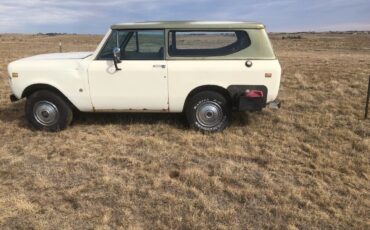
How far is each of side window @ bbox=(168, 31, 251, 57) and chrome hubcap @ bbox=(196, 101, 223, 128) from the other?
0.79 meters

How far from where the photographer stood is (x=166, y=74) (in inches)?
249

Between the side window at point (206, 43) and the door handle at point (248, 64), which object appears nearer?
the door handle at point (248, 64)

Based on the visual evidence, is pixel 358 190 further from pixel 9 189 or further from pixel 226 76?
pixel 9 189

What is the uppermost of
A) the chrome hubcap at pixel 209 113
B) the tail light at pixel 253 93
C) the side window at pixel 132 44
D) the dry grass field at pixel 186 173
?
the side window at pixel 132 44

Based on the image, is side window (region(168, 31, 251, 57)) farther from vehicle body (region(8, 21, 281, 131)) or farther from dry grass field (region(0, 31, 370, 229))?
dry grass field (region(0, 31, 370, 229))

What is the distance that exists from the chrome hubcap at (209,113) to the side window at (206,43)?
2.60ft

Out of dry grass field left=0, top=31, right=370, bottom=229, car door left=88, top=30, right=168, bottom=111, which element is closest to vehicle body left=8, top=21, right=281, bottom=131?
car door left=88, top=30, right=168, bottom=111

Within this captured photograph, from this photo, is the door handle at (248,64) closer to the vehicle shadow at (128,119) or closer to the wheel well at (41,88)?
the vehicle shadow at (128,119)

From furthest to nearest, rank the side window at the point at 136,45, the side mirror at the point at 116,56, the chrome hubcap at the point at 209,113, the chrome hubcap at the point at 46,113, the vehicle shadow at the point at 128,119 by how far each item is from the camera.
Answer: the vehicle shadow at the point at 128,119
the chrome hubcap at the point at 46,113
the chrome hubcap at the point at 209,113
the side window at the point at 136,45
the side mirror at the point at 116,56

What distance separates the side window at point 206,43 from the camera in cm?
639

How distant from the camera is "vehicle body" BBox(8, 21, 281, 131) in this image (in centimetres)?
631

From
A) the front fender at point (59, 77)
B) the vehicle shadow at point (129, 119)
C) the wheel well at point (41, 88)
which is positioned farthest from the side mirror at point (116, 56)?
the vehicle shadow at point (129, 119)

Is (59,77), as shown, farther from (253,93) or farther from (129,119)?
(253,93)

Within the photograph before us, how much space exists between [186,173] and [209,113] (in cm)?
171
